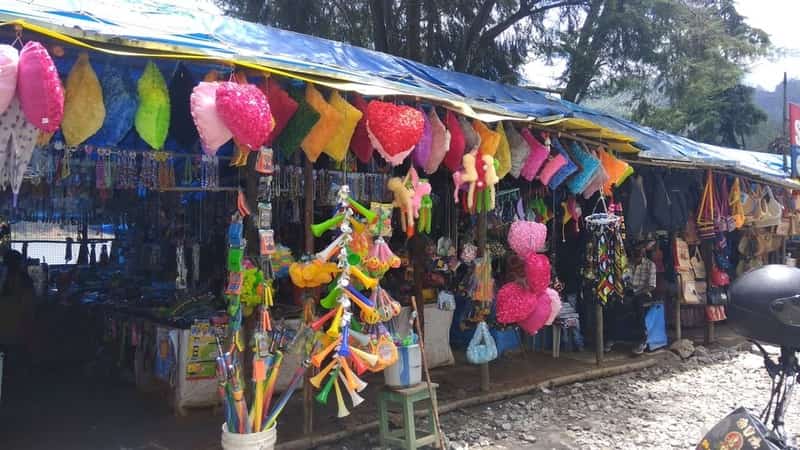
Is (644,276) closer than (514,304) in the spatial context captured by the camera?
No

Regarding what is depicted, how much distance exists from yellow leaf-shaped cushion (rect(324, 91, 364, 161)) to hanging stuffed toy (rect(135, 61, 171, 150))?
1009mm

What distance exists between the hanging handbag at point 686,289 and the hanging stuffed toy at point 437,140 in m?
4.93

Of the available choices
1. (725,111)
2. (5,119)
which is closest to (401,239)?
(5,119)

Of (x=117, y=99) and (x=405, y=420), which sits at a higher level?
(x=117, y=99)

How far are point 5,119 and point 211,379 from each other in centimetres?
285

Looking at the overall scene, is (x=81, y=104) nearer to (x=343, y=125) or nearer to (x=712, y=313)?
(x=343, y=125)

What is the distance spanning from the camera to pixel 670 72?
11.7 metres

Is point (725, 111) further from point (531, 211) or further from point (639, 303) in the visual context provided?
point (531, 211)

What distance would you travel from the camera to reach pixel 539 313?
17.5 ft

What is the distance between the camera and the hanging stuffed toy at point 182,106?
3934 millimetres

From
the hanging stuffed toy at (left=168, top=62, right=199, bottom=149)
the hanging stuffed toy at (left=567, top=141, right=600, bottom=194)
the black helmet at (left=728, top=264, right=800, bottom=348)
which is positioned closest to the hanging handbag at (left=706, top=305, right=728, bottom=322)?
the hanging stuffed toy at (left=567, top=141, right=600, bottom=194)

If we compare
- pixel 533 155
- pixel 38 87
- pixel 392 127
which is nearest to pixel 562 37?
pixel 533 155

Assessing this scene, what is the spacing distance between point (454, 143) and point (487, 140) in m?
0.31

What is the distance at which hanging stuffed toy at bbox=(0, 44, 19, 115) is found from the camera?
266 cm
